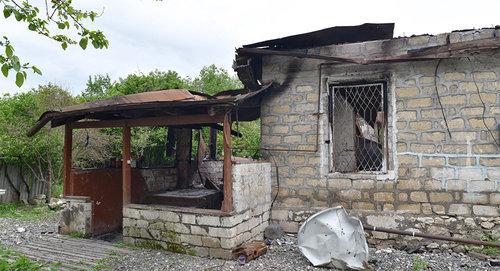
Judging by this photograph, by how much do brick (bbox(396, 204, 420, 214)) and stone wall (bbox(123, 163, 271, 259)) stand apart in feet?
7.28

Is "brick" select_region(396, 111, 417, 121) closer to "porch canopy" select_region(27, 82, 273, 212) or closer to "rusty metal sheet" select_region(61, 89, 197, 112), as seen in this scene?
"porch canopy" select_region(27, 82, 273, 212)

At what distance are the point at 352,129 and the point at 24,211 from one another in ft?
30.9

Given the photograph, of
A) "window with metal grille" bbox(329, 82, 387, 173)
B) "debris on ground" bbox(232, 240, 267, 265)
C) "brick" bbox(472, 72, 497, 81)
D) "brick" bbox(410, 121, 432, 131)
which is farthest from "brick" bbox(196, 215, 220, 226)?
"brick" bbox(472, 72, 497, 81)

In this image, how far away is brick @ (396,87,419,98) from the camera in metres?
6.02

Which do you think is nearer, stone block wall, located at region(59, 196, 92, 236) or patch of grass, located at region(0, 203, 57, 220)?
stone block wall, located at region(59, 196, 92, 236)

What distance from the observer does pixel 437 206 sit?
585 cm

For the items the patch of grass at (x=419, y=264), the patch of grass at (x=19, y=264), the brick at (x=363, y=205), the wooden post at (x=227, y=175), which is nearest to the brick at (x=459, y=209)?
the patch of grass at (x=419, y=264)

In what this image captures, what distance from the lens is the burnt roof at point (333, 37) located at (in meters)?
6.23

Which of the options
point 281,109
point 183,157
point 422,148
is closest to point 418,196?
point 422,148

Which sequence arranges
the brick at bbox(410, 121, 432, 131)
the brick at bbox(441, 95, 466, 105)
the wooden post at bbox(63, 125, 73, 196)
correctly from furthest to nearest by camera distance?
the wooden post at bbox(63, 125, 73, 196), the brick at bbox(410, 121, 432, 131), the brick at bbox(441, 95, 466, 105)

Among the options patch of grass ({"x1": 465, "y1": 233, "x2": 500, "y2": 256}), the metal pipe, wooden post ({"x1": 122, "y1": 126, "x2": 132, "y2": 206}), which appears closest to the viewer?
the metal pipe

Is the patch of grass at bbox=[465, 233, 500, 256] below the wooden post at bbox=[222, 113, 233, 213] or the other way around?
below

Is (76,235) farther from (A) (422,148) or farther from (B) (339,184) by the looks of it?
(A) (422,148)

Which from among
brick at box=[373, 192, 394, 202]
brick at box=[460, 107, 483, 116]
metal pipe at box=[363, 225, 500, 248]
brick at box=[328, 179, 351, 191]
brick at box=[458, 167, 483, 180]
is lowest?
metal pipe at box=[363, 225, 500, 248]
